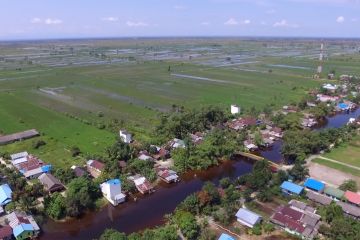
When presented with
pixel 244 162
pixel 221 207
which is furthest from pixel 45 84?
pixel 221 207

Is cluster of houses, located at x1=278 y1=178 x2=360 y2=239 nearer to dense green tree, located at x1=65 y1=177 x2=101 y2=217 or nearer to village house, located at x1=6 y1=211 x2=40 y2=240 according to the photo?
dense green tree, located at x1=65 y1=177 x2=101 y2=217

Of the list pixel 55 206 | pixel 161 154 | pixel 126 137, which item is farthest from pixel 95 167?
pixel 126 137

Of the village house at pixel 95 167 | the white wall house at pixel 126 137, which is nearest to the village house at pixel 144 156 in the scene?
the village house at pixel 95 167

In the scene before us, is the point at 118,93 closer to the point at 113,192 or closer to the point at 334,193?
the point at 113,192

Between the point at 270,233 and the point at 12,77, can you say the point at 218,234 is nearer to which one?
the point at 270,233

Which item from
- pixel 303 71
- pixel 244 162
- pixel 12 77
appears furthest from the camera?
pixel 303 71

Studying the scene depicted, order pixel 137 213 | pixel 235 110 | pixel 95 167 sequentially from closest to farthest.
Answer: pixel 137 213, pixel 95 167, pixel 235 110

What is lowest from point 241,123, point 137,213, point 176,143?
point 137,213
